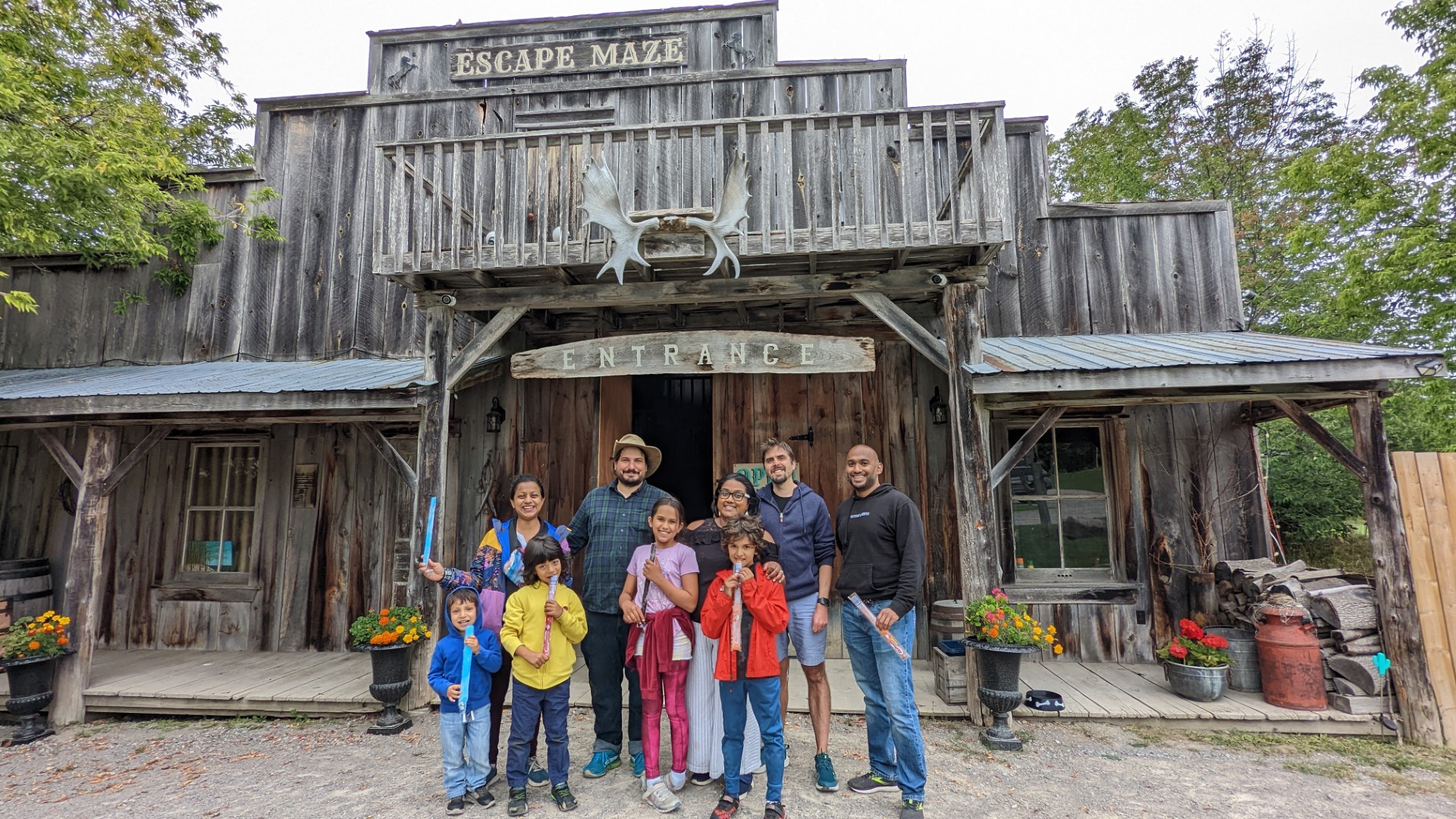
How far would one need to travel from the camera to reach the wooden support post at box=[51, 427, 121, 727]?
17.1ft

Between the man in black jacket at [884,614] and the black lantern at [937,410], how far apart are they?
2842mm

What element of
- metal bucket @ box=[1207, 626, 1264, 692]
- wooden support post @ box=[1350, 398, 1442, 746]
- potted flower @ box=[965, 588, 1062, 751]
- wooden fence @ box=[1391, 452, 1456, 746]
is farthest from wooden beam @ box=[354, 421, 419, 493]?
wooden fence @ box=[1391, 452, 1456, 746]

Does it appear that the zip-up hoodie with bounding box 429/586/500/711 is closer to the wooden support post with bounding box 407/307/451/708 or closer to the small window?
the wooden support post with bounding box 407/307/451/708

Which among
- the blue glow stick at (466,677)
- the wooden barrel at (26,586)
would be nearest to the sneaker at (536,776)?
the blue glow stick at (466,677)

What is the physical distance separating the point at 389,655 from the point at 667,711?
8.46ft

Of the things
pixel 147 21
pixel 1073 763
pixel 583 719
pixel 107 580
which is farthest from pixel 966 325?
pixel 147 21

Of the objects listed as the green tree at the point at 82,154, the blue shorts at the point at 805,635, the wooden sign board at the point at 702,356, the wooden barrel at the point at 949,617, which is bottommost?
the wooden barrel at the point at 949,617

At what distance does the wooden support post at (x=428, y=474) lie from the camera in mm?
5145

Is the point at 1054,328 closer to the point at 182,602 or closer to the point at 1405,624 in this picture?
the point at 1405,624

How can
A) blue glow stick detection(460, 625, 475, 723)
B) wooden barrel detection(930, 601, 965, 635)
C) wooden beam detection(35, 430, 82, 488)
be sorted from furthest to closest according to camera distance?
wooden beam detection(35, 430, 82, 488) < wooden barrel detection(930, 601, 965, 635) < blue glow stick detection(460, 625, 475, 723)

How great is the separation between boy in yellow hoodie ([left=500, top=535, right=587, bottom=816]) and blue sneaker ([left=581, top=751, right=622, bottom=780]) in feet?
1.11

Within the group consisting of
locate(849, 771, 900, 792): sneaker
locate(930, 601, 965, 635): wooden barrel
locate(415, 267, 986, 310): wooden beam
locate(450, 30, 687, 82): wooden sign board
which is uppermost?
locate(450, 30, 687, 82): wooden sign board

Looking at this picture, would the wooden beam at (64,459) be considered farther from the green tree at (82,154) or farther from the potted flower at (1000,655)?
the potted flower at (1000,655)

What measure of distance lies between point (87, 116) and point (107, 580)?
188 inches
